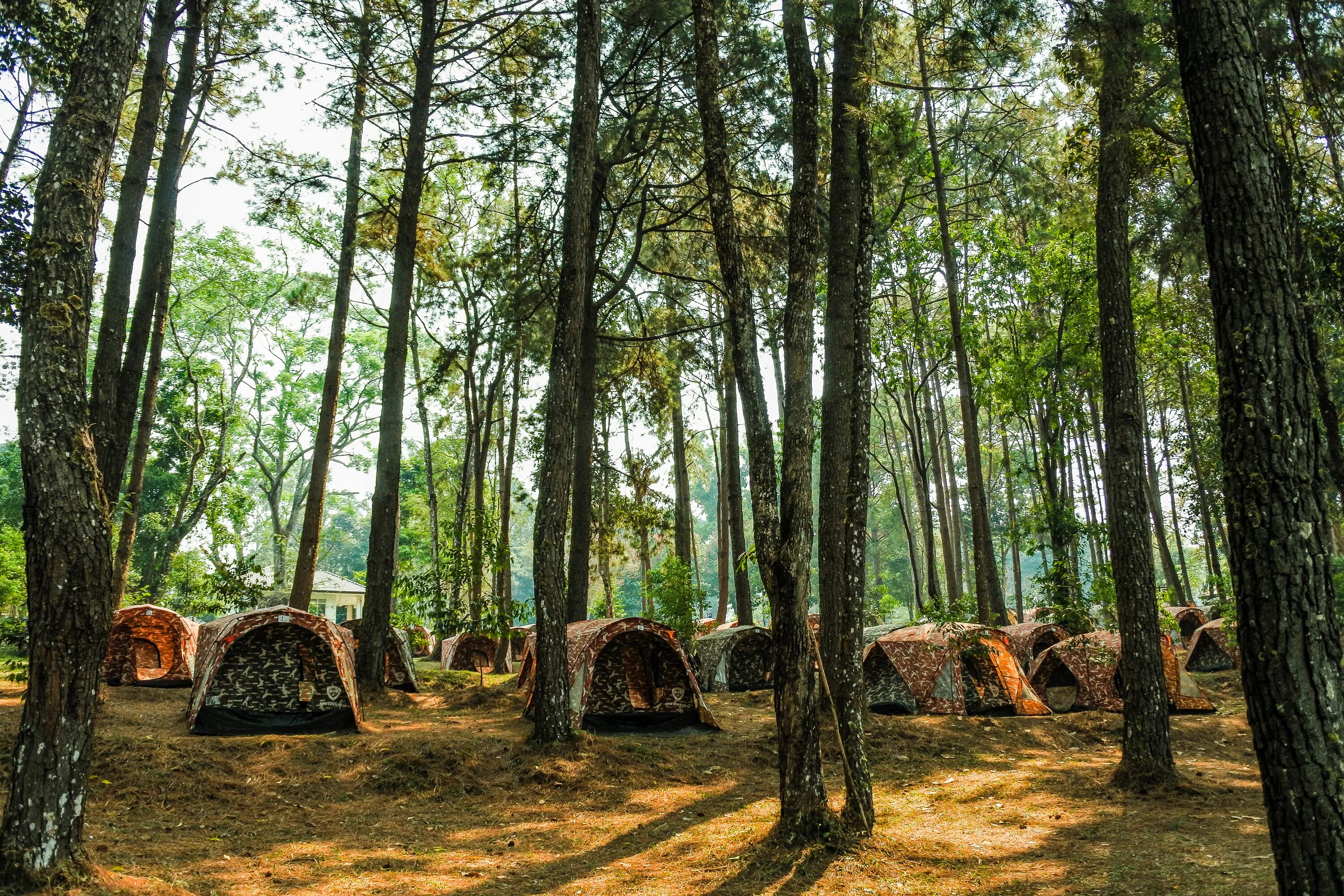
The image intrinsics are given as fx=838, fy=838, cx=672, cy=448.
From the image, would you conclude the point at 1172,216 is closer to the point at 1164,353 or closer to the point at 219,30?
the point at 1164,353

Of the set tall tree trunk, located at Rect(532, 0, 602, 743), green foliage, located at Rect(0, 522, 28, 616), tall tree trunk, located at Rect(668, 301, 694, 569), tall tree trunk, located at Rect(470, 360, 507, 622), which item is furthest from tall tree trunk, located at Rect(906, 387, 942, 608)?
green foliage, located at Rect(0, 522, 28, 616)

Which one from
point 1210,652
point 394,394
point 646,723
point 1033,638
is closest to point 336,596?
point 394,394

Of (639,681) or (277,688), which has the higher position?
(277,688)

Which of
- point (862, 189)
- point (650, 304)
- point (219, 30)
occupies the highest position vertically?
point (219, 30)

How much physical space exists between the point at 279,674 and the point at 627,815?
5788 mm

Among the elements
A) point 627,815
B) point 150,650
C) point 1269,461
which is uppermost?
point 1269,461

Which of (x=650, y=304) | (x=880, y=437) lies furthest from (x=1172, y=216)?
(x=880, y=437)

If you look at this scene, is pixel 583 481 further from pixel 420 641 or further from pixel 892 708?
pixel 420 641

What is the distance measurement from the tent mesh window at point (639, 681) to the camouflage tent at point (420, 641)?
5521 mm

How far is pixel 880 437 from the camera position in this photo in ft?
160

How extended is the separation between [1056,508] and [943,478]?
1040cm

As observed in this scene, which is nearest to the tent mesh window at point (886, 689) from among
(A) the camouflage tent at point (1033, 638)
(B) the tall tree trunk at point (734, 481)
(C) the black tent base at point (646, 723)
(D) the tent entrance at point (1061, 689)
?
(D) the tent entrance at point (1061, 689)

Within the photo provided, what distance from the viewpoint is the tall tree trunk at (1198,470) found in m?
25.0

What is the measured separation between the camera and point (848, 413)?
1030 centimetres
